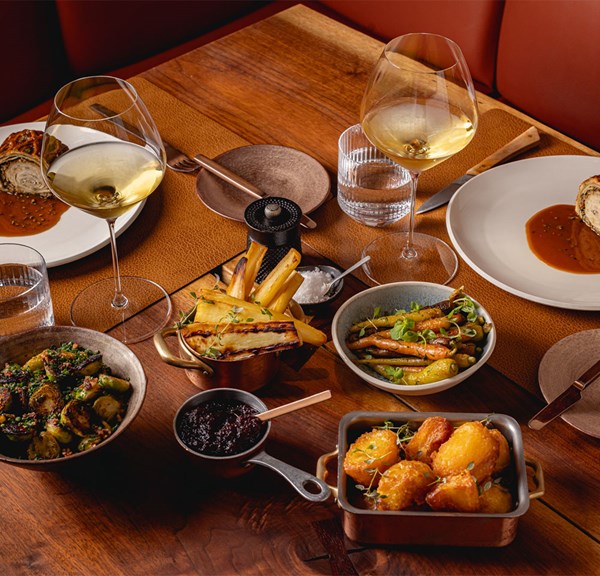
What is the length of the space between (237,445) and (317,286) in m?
0.40

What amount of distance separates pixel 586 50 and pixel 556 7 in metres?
0.17

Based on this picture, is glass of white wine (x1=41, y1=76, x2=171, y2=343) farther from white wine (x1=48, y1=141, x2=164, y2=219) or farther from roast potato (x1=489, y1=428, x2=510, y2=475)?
roast potato (x1=489, y1=428, x2=510, y2=475)

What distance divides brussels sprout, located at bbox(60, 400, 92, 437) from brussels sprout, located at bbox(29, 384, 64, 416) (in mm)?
21

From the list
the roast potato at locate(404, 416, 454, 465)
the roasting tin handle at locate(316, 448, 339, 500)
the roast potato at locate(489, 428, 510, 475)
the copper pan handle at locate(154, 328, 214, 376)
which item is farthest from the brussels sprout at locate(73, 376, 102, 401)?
the roast potato at locate(489, 428, 510, 475)

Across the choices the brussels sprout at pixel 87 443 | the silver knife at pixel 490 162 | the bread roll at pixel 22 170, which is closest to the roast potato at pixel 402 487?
the brussels sprout at pixel 87 443

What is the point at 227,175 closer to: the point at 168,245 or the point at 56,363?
the point at 168,245

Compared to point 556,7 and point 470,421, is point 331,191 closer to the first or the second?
point 470,421

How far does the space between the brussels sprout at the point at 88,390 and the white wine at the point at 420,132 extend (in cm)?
62

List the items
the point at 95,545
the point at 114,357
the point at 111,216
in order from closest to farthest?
the point at 95,545 → the point at 114,357 → the point at 111,216

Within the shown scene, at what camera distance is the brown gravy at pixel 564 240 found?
58.9 inches

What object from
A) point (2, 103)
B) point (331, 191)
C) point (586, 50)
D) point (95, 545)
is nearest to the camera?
point (95, 545)

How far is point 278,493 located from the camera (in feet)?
3.70

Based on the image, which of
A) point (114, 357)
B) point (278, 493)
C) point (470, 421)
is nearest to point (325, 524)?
point (278, 493)

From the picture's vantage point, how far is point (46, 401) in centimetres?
112
